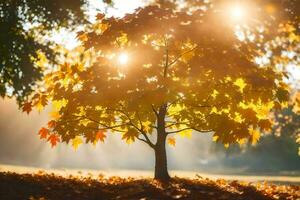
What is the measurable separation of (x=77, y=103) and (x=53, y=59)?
16.5 feet

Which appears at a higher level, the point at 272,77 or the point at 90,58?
the point at 90,58

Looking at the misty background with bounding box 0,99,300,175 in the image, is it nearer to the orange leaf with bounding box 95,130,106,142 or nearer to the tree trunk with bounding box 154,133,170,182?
the orange leaf with bounding box 95,130,106,142

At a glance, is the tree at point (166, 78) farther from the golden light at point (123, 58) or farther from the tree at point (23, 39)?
the tree at point (23, 39)

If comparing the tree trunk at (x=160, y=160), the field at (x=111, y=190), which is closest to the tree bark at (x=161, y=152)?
the tree trunk at (x=160, y=160)

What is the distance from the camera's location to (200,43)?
378 inches

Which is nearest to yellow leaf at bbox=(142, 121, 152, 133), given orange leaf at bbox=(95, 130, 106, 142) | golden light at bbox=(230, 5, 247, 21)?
orange leaf at bbox=(95, 130, 106, 142)

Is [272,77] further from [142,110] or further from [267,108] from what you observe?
[142,110]

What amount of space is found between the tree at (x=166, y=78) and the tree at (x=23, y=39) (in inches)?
113

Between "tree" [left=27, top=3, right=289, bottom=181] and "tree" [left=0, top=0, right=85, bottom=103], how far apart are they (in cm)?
286

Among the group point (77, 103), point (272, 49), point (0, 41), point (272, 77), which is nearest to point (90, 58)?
point (77, 103)

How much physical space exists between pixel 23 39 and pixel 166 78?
6.12 meters

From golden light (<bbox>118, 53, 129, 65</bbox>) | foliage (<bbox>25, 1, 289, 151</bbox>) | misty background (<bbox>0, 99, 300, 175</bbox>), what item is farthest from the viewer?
misty background (<bbox>0, 99, 300, 175</bbox>)

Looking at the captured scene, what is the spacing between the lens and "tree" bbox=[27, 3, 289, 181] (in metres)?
9.16

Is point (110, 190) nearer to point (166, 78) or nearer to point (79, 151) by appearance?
point (166, 78)
